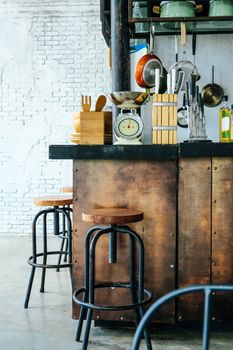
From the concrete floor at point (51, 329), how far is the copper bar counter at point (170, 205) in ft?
0.44

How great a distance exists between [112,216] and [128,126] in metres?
0.72

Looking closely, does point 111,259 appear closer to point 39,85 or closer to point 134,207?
point 134,207

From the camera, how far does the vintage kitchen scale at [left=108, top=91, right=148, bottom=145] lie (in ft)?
10.2

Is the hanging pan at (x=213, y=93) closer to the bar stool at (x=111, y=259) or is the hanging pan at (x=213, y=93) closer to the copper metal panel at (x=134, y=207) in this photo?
the copper metal panel at (x=134, y=207)

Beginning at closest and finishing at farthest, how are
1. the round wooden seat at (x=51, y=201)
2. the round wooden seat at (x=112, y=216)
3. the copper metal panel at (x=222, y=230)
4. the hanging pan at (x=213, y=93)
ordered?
the round wooden seat at (x=112, y=216) → the copper metal panel at (x=222, y=230) → the round wooden seat at (x=51, y=201) → the hanging pan at (x=213, y=93)

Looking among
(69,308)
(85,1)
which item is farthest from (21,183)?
(69,308)

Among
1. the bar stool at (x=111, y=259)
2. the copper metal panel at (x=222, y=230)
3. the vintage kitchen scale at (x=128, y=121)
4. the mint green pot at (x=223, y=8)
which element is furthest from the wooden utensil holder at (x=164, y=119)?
the mint green pot at (x=223, y=8)

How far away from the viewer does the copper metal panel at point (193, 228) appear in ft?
9.81

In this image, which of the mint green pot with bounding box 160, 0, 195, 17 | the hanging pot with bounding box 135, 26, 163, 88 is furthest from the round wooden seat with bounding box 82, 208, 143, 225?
the mint green pot with bounding box 160, 0, 195, 17

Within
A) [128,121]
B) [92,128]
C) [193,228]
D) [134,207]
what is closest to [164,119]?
[128,121]

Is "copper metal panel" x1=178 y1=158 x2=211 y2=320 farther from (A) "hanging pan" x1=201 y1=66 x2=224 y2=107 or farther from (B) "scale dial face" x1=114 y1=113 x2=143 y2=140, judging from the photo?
(A) "hanging pan" x1=201 y1=66 x2=224 y2=107

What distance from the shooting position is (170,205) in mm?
3016

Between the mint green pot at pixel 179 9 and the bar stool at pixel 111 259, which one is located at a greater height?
the mint green pot at pixel 179 9

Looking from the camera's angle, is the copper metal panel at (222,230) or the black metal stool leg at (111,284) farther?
the copper metal panel at (222,230)
